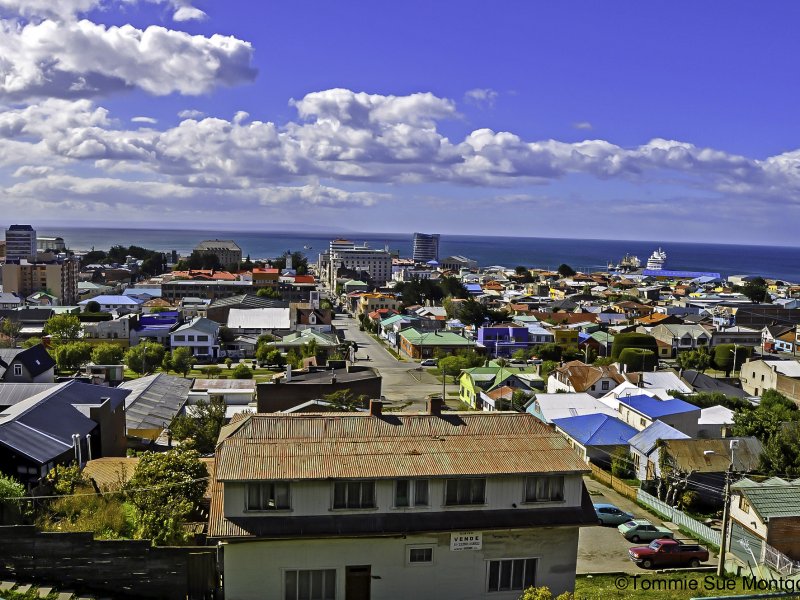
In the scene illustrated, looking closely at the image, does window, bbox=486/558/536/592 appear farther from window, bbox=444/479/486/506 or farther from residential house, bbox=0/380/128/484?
residential house, bbox=0/380/128/484

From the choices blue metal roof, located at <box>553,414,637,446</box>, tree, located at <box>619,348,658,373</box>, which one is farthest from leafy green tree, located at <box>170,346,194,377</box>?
tree, located at <box>619,348,658,373</box>

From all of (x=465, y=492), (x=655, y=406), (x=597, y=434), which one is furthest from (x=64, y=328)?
(x=465, y=492)

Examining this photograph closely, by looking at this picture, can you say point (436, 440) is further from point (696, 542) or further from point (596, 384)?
point (596, 384)

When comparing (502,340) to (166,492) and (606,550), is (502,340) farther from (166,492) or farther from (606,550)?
(166,492)

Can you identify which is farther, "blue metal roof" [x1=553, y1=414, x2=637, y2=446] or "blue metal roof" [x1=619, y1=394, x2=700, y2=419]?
"blue metal roof" [x1=619, y1=394, x2=700, y2=419]

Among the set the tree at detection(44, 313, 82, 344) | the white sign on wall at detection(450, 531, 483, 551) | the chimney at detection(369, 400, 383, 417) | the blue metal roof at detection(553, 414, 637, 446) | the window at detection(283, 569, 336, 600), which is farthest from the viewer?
the tree at detection(44, 313, 82, 344)

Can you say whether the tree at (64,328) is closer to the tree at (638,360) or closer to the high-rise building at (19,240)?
the tree at (638,360)
